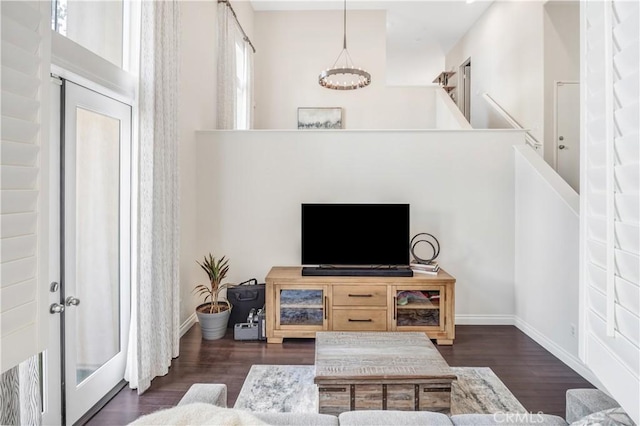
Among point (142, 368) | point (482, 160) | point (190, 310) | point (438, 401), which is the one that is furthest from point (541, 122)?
point (142, 368)

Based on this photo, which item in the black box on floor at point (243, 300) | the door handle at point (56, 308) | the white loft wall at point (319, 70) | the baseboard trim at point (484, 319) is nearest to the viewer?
the door handle at point (56, 308)

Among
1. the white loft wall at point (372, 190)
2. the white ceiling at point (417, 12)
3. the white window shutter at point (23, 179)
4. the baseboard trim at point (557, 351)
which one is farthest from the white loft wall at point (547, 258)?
the white ceiling at point (417, 12)

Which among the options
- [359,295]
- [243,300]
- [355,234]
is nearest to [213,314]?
[243,300]

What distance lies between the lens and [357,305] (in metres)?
3.50

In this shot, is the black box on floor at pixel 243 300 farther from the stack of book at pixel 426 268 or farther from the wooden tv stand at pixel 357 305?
the stack of book at pixel 426 268

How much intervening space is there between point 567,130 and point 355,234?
3.33 meters

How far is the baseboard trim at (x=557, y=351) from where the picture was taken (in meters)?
2.77

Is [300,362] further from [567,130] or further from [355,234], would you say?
[567,130]

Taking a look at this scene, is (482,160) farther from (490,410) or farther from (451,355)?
(490,410)

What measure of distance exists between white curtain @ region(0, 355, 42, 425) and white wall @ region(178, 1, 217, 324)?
1796 mm

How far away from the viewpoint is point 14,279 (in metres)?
0.84

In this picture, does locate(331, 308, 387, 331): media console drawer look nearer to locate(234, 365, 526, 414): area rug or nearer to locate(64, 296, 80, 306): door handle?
locate(234, 365, 526, 414): area rug

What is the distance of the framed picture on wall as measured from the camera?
6.51 metres

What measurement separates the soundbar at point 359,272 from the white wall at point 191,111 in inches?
48.9
